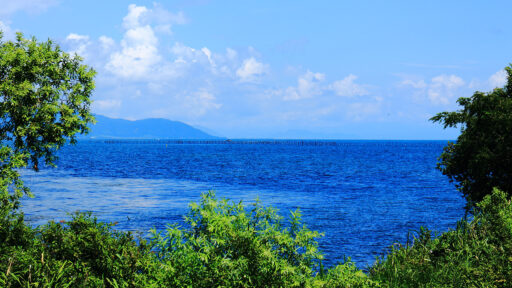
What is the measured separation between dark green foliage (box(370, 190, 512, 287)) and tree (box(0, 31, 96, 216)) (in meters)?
16.3

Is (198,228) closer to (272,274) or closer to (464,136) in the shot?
(272,274)

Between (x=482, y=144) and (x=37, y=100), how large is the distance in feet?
77.6

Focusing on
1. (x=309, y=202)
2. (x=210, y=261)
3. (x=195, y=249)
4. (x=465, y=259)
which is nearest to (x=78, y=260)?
(x=195, y=249)

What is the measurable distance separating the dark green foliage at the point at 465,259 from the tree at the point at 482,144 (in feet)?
25.7

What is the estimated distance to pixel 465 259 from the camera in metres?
12.8

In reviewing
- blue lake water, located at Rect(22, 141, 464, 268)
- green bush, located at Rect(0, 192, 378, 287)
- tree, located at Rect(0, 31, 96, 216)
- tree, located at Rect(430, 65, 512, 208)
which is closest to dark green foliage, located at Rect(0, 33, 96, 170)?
tree, located at Rect(0, 31, 96, 216)

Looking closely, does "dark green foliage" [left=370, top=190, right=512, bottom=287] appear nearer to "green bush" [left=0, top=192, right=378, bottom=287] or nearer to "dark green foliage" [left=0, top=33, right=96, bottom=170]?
"green bush" [left=0, top=192, right=378, bottom=287]

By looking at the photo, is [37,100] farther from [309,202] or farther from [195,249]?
[309,202]

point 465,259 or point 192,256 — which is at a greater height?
point 192,256

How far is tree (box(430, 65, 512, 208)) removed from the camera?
78.0 feet

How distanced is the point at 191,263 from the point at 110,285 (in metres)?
2.28

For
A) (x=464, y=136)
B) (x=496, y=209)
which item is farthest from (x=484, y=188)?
(x=496, y=209)

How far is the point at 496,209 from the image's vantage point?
15.6 meters

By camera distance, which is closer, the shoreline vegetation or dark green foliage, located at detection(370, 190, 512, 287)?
the shoreline vegetation
